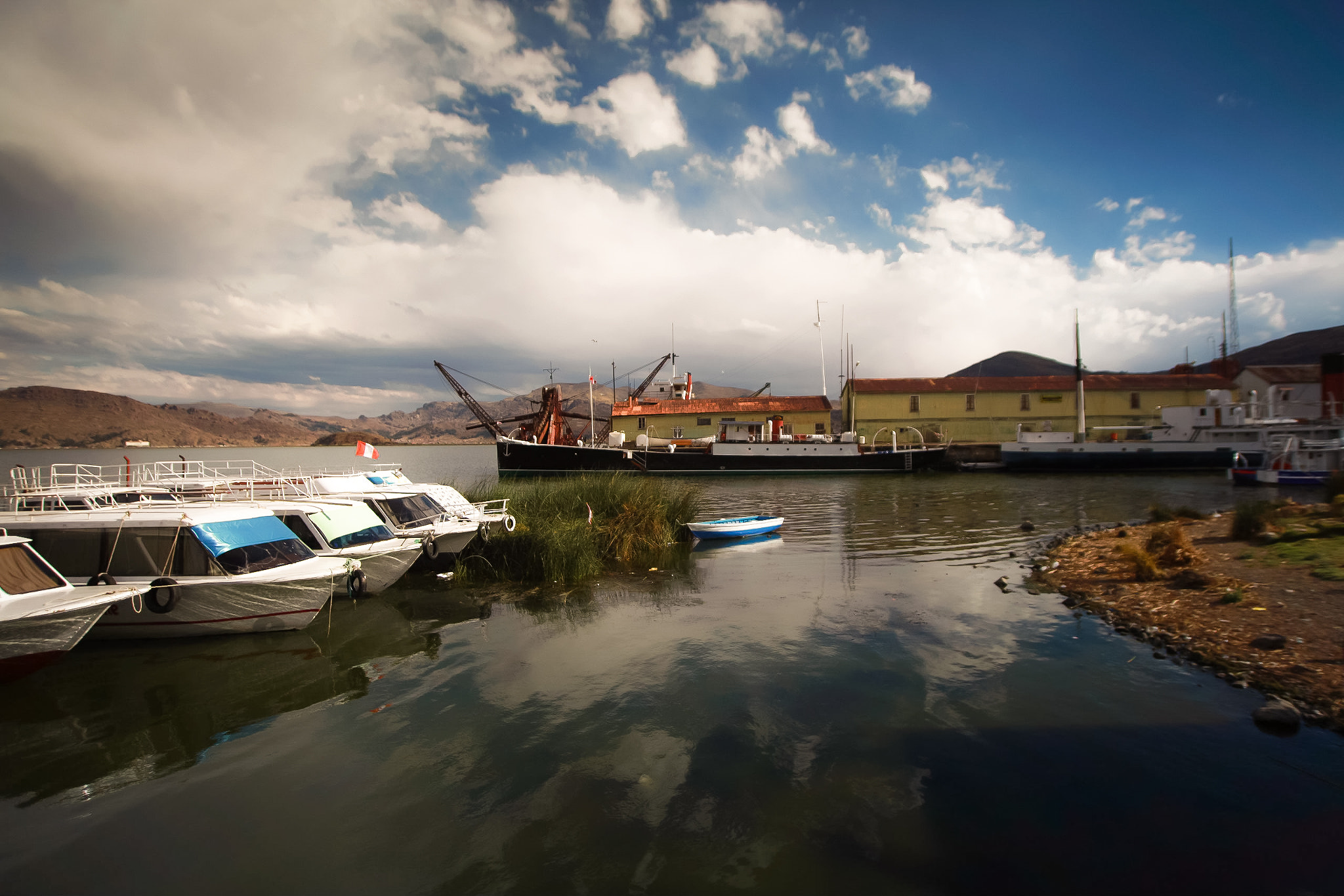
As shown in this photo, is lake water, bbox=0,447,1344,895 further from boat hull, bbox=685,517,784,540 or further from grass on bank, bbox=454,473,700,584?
boat hull, bbox=685,517,784,540

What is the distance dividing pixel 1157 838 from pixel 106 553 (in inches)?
581

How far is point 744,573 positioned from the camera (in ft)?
51.1

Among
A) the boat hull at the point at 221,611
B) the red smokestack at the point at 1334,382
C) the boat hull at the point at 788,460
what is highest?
the red smokestack at the point at 1334,382

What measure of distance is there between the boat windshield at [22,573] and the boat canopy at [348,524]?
14.0 ft

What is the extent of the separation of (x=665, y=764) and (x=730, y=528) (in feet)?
45.9

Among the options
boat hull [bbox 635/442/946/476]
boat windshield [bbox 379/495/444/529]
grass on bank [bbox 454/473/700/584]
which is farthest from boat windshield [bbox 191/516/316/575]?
boat hull [bbox 635/442/946/476]

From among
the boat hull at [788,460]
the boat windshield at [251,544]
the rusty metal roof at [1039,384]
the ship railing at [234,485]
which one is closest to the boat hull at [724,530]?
the ship railing at [234,485]

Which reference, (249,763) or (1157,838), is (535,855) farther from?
(1157,838)

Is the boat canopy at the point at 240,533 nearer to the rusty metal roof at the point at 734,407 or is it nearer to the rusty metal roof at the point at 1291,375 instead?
the rusty metal roof at the point at 734,407

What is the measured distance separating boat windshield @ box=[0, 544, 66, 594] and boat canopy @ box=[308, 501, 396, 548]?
14.0 ft

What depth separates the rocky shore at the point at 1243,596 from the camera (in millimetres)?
7387

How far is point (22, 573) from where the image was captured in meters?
8.67

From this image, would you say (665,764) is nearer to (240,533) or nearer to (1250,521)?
(240,533)

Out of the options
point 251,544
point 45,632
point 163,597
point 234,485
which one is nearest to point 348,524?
point 251,544
